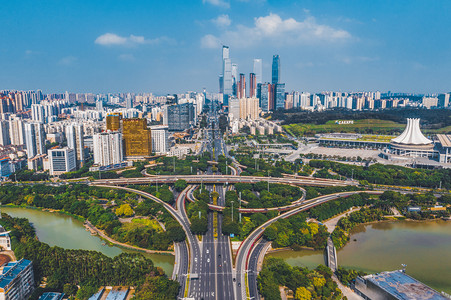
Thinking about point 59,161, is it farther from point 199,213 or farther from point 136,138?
point 199,213

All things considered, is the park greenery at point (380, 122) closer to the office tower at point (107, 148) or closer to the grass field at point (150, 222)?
the office tower at point (107, 148)

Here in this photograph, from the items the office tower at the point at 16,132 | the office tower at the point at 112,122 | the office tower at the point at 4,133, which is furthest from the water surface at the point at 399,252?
the office tower at the point at 4,133

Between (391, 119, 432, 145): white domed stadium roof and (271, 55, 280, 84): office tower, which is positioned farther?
(271, 55, 280, 84): office tower

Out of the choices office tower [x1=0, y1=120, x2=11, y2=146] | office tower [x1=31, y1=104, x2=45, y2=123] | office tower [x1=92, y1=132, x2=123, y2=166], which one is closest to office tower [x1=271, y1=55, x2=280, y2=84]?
office tower [x1=31, y1=104, x2=45, y2=123]

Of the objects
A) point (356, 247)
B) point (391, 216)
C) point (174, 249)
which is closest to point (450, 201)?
point (391, 216)

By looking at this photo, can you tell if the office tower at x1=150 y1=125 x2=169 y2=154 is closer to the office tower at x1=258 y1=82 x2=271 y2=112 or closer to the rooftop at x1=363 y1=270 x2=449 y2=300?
the rooftop at x1=363 y1=270 x2=449 y2=300

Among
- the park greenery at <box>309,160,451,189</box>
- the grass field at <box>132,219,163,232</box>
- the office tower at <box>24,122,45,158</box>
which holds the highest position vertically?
the office tower at <box>24,122,45,158</box>

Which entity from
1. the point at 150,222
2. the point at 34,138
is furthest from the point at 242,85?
the point at 150,222
